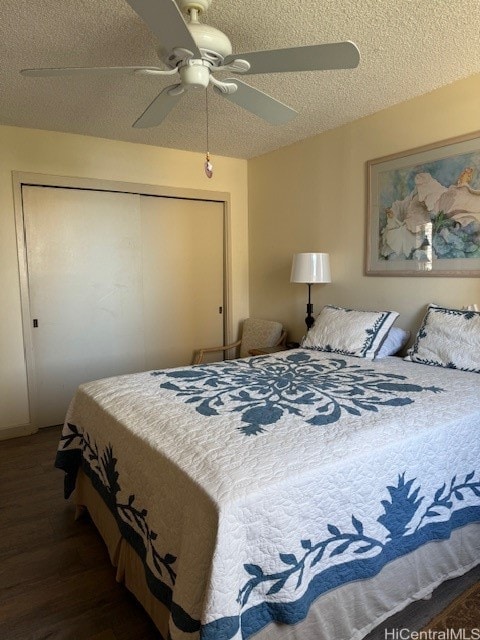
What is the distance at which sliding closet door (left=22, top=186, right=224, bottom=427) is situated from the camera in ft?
11.3

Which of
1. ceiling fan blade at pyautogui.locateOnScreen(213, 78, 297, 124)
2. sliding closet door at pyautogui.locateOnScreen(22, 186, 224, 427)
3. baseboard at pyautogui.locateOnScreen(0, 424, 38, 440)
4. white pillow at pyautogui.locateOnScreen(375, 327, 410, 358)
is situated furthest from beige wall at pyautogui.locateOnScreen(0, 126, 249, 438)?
white pillow at pyautogui.locateOnScreen(375, 327, 410, 358)

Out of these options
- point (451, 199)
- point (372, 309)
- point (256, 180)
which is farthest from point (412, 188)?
point (256, 180)

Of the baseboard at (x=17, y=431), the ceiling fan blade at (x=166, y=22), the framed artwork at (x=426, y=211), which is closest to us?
the ceiling fan blade at (x=166, y=22)

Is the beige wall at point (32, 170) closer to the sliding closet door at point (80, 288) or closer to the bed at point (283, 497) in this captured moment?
the sliding closet door at point (80, 288)

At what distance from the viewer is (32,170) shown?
3283 millimetres

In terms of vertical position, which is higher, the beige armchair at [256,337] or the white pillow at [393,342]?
the white pillow at [393,342]

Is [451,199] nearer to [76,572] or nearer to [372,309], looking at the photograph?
[372,309]

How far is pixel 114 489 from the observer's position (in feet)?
5.63

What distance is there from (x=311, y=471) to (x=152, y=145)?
Result: 3.44 metres

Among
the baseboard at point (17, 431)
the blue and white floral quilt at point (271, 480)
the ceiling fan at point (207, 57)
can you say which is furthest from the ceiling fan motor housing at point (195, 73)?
the baseboard at point (17, 431)

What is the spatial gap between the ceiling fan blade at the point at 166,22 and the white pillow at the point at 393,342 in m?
2.03

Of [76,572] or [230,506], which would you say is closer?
[230,506]

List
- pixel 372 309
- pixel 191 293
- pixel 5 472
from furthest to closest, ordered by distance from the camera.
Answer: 1. pixel 191 293
2. pixel 372 309
3. pixel 5 472

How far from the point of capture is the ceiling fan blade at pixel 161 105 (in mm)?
1788
